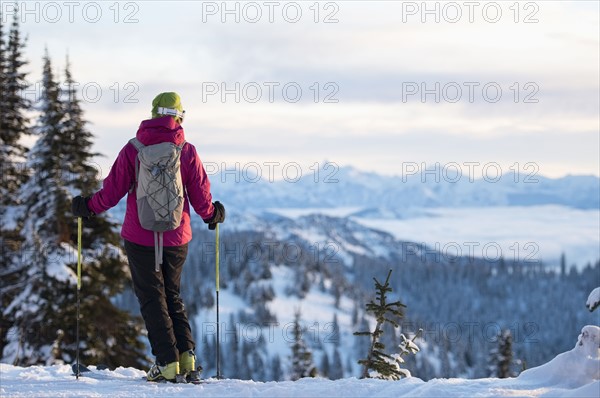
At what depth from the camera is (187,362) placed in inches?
295

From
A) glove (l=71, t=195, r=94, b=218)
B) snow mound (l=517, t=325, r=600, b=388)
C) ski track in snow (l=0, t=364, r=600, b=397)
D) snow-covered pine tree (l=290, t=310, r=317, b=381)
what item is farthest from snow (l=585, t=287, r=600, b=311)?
snow-covered pine tree (l=290, t=310, r=317, b=381)

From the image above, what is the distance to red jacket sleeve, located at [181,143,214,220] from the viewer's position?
7238mm

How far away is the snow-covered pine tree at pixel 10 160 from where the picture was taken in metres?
19.5

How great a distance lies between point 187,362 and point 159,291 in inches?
Answer: 34.6

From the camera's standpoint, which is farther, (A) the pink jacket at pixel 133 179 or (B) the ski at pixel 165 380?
(B) the ski at pixel 165 380

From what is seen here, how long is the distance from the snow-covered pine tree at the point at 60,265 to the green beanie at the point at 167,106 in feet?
39.1

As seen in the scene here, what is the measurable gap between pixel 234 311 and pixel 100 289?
160243 millimetres

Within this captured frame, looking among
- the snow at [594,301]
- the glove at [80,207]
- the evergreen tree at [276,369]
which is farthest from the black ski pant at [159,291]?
the evergreen tree at [276,369]

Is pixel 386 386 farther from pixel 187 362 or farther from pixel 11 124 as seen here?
pixel 11 124

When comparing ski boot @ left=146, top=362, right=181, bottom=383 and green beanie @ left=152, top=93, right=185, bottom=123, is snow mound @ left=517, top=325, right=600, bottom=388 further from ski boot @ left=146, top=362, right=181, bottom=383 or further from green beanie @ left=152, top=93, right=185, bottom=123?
green beanie @ left=152, top=93, right=185, bottom=123

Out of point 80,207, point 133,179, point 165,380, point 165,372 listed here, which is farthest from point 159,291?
point 80,207

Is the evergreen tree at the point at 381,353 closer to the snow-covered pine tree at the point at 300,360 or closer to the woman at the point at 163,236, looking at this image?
the woman at the point at 163,236

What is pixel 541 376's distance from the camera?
6566 mm

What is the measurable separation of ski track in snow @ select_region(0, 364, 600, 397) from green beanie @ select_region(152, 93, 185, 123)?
2790mm
